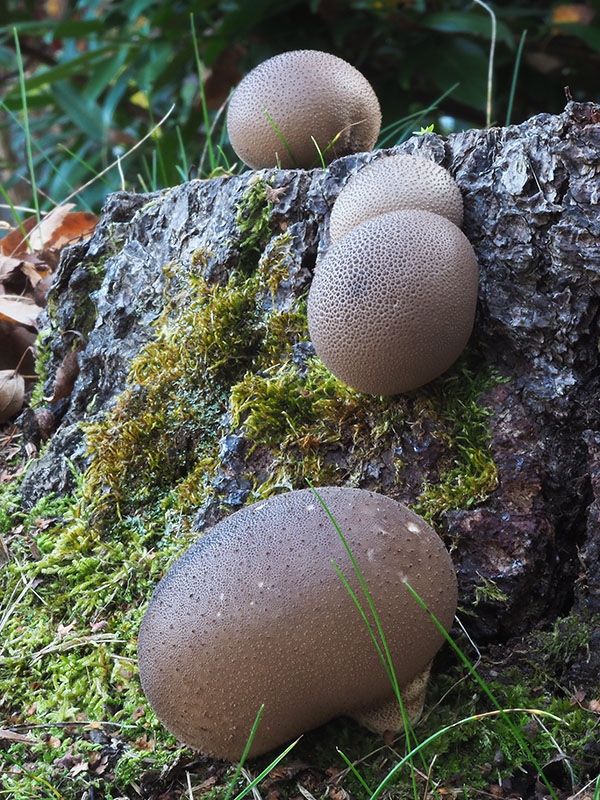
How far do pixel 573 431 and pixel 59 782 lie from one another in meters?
1.45

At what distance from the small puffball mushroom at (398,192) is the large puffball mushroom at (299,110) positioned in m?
0.42

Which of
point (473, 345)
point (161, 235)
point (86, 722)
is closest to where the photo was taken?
point (86, 722)

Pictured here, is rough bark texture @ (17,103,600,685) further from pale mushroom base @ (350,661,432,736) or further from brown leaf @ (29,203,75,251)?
brown leaf @ (29,203,75,251)

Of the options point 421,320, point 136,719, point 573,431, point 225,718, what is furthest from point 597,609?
point 136,719

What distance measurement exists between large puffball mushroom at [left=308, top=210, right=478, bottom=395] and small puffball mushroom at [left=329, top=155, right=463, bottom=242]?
111 mm

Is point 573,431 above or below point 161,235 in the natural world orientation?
below

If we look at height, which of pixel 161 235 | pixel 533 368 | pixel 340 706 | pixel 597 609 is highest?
pixel 161 235

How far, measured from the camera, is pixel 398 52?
442cm


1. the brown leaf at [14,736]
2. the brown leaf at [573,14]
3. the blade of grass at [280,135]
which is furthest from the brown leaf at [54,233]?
the brown leaf at [573,14]

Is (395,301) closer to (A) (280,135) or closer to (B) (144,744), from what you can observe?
(A) (280,135)

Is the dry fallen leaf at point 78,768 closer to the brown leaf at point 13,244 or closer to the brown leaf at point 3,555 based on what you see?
the brown leaf at point 3,555

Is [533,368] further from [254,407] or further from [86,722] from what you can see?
[86,722]

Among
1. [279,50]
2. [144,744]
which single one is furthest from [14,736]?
[279,50]

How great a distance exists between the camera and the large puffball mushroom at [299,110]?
2453 mm
